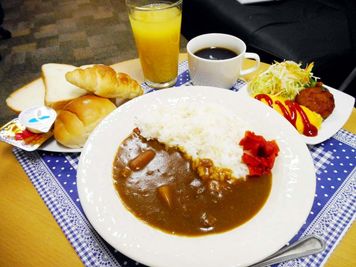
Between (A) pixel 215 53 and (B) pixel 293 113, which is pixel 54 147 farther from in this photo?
(B) pixel 293 113

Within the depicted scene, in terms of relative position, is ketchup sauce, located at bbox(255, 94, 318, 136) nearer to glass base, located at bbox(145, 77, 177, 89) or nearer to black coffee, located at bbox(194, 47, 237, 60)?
black coffee, located at bbox(194, 47, 237, 60)

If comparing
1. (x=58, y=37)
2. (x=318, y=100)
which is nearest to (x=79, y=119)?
(x=318, y=100)

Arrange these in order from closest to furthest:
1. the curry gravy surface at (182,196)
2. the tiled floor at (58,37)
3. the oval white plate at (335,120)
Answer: the curry gravy surface at (182,196) < the oval white plate at (335,120) < the tiled floor at (58,37)

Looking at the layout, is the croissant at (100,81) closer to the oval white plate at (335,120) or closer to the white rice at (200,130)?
the white rice at (200,130)

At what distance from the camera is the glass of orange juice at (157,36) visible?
5.74 feet

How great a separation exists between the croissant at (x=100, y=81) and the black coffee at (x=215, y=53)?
49 centimetres

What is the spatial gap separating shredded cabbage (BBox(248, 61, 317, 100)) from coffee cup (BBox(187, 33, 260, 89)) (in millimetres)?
97

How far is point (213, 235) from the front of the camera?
3.32 feet

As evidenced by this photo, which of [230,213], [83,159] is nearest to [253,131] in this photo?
[230,213]

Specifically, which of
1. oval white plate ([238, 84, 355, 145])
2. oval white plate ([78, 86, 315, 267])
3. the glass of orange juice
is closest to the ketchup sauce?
oval white plate ([238, 84, 355, 145])

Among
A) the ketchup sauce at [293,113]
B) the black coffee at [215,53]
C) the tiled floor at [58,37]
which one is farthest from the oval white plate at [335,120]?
the tiled floor at [58,37]

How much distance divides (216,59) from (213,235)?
3.62 ft

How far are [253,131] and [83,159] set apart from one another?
769 millimetres

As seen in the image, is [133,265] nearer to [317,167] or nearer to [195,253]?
[195,253]
